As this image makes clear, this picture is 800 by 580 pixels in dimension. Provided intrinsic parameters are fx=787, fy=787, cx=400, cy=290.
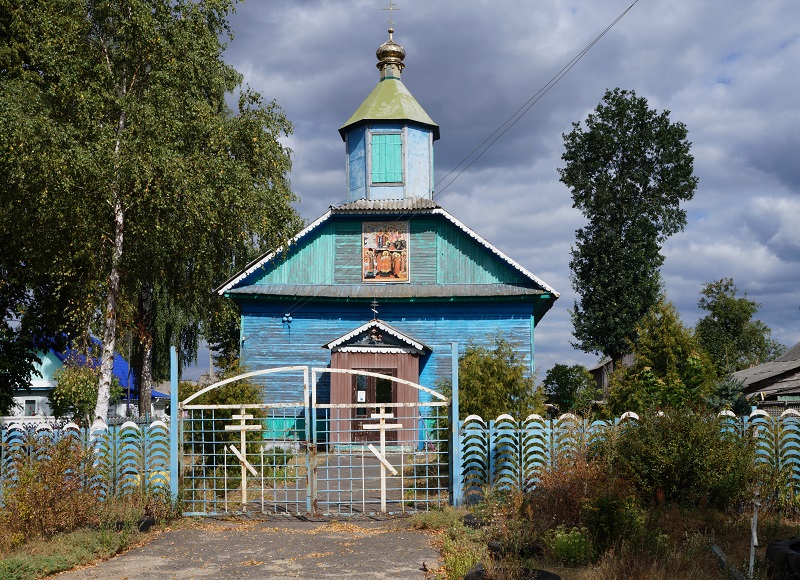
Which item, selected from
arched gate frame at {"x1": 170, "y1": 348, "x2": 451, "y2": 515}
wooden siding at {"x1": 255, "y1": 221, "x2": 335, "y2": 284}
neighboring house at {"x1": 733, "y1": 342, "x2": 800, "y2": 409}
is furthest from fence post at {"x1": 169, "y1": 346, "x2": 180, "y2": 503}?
Result: neighboring house at {"x1": 733, "y1": 342, "x2": 800, "y2": 409}

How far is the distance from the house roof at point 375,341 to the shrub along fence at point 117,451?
9344 millimetres

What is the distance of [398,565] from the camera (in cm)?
1009

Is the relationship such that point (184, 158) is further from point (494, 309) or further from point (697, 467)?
point (697, 467)

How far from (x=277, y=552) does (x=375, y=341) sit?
12.2m

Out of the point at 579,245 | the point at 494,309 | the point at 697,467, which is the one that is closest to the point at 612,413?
the point at 494,309

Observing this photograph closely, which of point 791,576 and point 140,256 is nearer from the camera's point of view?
point 791,576

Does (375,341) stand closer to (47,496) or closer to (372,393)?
(372,393)

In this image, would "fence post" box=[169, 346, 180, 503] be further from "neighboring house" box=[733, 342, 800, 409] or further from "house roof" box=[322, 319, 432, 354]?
"neighboring house" box=[733, 342, 800, 409]

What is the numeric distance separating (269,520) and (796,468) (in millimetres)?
8816

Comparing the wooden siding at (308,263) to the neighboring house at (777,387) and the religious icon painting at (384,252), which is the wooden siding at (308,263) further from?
the neighboring house at (777,387)

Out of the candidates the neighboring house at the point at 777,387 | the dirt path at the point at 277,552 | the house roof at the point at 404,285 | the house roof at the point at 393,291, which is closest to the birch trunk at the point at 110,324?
the house roof at the point at 404,285

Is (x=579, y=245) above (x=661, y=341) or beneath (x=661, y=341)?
above

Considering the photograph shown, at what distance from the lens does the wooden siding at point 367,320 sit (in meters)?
23.7

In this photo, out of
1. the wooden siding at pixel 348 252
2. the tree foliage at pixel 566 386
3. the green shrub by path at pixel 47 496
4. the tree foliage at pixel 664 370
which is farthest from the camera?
the tree foliage at pixel 566 386
